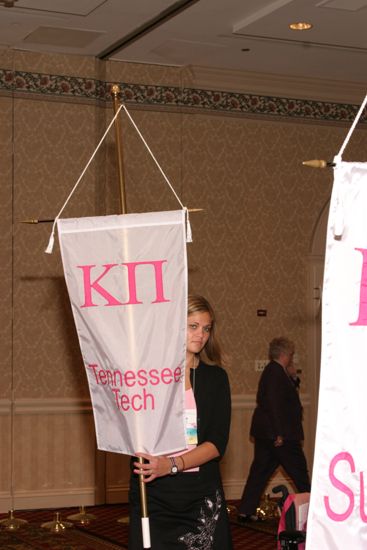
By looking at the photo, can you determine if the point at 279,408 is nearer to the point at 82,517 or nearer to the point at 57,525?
the point at 82,517

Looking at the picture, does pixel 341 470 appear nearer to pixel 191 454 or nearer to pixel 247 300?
pixel 191 454

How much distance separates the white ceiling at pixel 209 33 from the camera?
7305 millimetres

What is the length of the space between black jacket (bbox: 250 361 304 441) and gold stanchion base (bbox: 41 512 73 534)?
1697 mm

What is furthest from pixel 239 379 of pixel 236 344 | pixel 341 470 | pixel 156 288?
pixel 341 470

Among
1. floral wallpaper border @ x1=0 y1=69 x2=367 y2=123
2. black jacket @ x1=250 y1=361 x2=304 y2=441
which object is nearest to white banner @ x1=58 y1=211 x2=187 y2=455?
black jacket @ x1=250 y1=361 x2=304 y2=441

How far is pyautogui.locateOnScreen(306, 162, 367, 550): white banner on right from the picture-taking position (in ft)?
7.77

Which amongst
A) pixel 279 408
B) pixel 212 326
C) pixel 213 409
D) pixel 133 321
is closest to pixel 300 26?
pixel 279 408

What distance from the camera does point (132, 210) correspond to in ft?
29.2

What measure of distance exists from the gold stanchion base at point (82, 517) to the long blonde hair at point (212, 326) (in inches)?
172

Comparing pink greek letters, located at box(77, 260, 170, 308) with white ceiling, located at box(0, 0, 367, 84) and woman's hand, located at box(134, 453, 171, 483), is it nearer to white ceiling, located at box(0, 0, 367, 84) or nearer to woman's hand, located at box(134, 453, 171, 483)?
woman's hand, located at box(134, 453, 171, 483)

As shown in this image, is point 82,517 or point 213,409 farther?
point 82,517

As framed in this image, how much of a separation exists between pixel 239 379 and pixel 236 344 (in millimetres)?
322

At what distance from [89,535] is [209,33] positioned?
3964 millimetres

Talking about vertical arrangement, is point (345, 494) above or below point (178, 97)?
below
